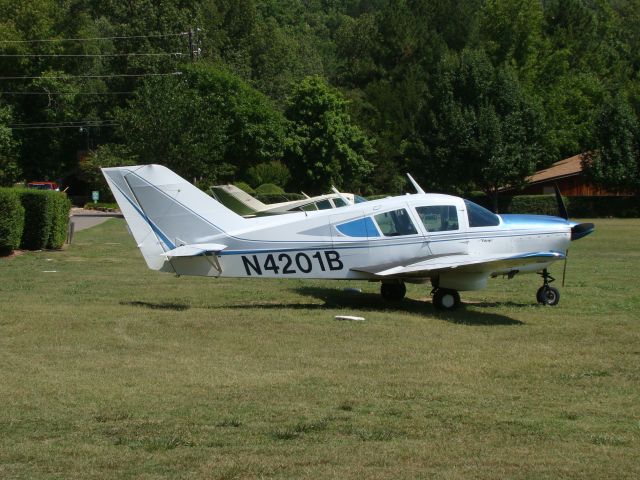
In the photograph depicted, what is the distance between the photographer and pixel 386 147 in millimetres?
78375

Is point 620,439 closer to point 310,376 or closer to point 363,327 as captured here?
point 310,376

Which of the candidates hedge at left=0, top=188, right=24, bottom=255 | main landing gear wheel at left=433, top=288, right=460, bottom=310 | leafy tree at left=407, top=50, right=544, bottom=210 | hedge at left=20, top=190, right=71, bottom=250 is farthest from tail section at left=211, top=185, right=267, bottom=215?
leafy tree at left=407, top=50, right=544, bottom=210

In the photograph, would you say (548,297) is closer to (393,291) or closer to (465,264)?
(465,264)

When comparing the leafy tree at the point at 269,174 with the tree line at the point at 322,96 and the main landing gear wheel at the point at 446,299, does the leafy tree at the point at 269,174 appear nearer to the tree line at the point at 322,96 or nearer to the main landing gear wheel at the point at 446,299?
the tree line at the point at 322,96

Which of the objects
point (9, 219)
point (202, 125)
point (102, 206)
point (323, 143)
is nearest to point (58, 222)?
point (9, 219)

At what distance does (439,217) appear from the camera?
1586 centimetres

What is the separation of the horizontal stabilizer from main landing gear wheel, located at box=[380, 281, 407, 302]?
3401 millimetres

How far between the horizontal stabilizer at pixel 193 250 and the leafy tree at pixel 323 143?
188 ft

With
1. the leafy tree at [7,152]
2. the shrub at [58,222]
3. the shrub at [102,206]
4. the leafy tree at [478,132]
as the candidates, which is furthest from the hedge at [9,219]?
the leafy tree at [7,152]

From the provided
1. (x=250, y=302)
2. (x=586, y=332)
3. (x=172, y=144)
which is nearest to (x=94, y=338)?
(x=250, y=302)

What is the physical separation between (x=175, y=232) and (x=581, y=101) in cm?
7001

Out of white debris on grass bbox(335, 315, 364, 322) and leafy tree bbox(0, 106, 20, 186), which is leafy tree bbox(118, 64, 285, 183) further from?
white debris on grass bbox(335, 315, 364, 322)

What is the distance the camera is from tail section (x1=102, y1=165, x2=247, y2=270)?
15.1m

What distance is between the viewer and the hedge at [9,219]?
25047mm
